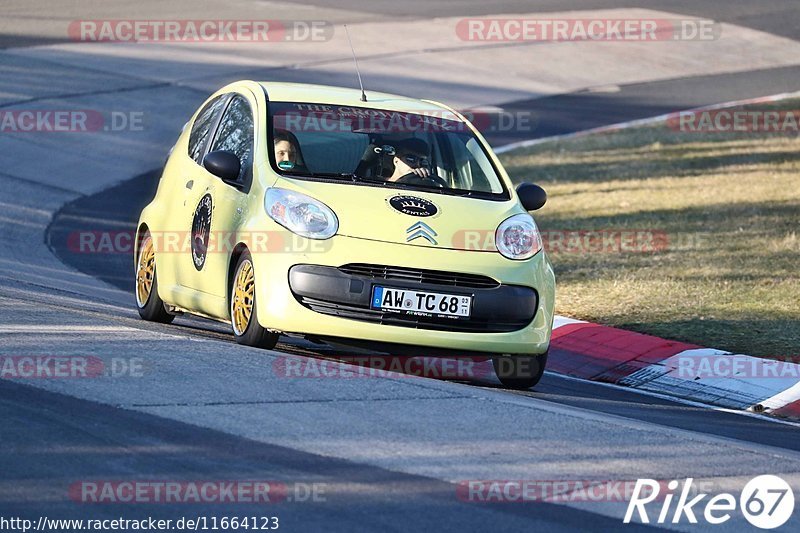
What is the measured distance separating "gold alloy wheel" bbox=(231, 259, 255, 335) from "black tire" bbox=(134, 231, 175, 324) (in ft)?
4.65

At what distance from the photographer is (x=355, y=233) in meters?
8.54

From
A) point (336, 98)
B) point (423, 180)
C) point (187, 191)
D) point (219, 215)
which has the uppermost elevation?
point (336, 98)

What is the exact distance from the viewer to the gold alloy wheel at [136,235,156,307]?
10438mm

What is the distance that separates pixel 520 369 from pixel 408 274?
44.0 inches

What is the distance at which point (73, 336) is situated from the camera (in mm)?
8289

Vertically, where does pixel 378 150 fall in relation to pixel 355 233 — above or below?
above

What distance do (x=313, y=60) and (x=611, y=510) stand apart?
21.2 m

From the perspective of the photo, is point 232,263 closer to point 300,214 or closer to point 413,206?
point 300,214

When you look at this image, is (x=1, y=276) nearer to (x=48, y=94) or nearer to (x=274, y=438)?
(x=274, y=438)

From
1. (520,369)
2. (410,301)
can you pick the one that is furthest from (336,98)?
(520,369)

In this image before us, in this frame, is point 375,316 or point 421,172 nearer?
point 375,316

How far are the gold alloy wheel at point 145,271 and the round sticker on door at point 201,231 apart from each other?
841 millimetres

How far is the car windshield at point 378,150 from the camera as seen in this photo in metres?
9.29

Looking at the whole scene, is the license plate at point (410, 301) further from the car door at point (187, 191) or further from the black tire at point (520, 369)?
the car door at point (187, 191)
